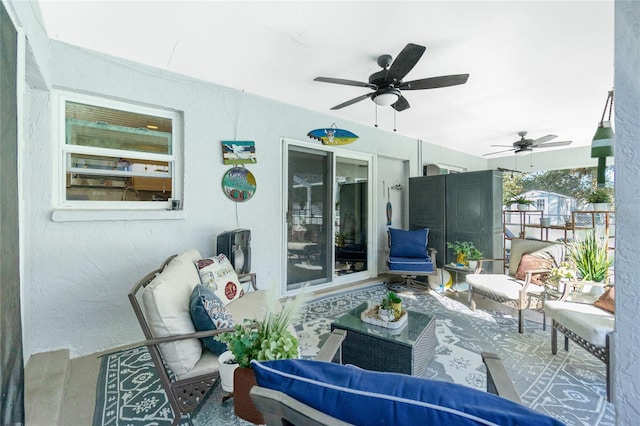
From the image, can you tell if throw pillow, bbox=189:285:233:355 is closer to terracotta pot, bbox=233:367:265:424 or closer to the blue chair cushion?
terracotta pot, bbox=233:367:265:424

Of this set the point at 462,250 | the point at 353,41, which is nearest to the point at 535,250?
the point at 462,250

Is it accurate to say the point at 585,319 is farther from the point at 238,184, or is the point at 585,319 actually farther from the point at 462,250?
the point at 238,184

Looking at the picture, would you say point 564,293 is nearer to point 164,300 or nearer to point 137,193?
point 164,300

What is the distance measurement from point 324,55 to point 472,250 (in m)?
3.35

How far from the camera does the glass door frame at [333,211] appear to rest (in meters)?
3.66

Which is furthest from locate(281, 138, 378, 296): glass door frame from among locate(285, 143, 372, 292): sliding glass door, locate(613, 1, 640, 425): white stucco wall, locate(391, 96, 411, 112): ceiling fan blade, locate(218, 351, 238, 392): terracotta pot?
locate(613, 1, 640, 425): white stucco wall

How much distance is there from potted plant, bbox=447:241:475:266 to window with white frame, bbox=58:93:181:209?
382cm

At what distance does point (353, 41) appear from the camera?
229cm

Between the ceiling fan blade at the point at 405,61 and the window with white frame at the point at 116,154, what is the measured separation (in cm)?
215

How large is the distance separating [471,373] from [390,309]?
72 cm

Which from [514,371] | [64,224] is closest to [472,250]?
[514,371]

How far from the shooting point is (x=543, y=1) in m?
1.85

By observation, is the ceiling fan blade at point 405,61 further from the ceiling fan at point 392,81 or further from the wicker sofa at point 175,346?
the wicker sofa at point 175,346

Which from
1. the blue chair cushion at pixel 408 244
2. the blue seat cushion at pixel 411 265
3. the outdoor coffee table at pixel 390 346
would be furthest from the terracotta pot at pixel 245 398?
the blue chair cushion at pixel 408 244
